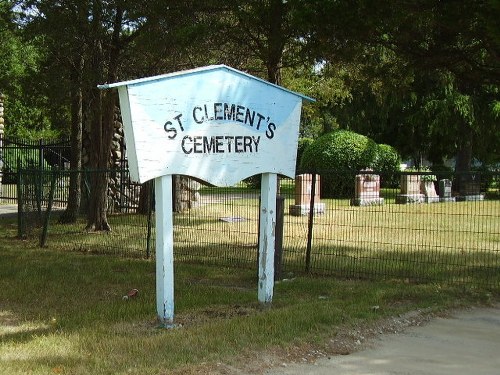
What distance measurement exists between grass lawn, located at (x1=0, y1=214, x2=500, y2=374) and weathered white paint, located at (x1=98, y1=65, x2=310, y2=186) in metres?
1.51

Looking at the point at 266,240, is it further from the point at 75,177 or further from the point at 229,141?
the point at 75,177

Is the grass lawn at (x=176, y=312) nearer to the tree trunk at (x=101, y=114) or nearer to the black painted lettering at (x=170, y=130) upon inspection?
the black painted lettering at (x=170, y=130)

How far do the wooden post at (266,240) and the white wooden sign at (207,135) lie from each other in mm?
11

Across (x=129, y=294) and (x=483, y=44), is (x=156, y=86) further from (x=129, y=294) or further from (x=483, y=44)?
(x=483, y=44)

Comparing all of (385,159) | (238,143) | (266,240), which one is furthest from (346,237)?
(385,159)

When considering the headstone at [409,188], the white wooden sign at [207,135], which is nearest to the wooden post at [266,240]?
the white wooden sign at [207,135]

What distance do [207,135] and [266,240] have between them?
1.46m

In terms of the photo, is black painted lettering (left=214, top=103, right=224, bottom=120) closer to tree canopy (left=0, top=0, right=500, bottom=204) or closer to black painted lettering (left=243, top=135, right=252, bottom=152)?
black painted lettering (left=243, top=135, right=252, bottom=152)

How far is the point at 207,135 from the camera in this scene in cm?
646

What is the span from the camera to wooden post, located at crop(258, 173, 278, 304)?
7148 millimetres

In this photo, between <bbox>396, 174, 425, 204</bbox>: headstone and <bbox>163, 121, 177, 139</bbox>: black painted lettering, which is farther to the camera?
<bbox>396, 174, 425, 204</bbox>: headstone

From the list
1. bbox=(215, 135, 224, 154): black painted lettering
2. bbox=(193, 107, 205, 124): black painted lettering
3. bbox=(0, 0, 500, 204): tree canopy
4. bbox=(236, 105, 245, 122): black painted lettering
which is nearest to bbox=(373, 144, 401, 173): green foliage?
bbox=(0, 0, 500, 204): tree canopy

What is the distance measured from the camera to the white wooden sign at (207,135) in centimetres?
596

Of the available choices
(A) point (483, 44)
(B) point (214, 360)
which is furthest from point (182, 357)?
(A) point (483, 44)
